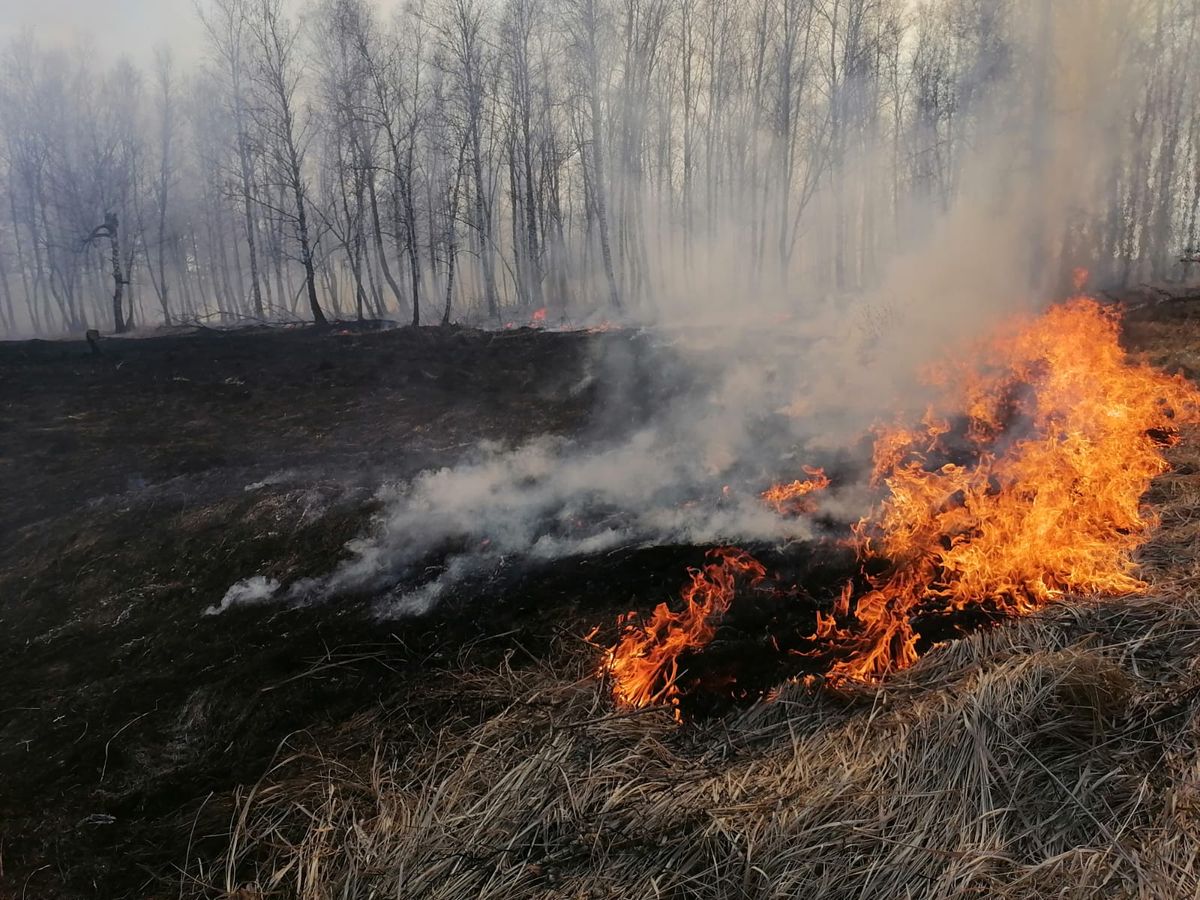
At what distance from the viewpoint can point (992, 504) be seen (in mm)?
5449

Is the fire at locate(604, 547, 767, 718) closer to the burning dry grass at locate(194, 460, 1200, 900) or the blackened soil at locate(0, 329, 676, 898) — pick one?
the burning dry grass at locate(194, 460, 1200, 900)

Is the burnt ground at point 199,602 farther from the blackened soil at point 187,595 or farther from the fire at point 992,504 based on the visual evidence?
the fire at point 992,504

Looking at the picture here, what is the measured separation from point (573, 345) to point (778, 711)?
12.5 meters

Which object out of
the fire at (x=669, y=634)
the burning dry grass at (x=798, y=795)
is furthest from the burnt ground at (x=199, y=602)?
the burning dry grass at (x=798, y=795)

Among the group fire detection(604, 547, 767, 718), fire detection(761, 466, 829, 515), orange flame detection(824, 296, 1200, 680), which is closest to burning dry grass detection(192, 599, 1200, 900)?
fire detection(604, 547, 767, 718)

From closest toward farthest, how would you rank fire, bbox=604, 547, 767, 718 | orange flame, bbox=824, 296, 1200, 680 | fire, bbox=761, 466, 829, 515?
fire, bbox=604, 547, 767, 718 → orange flame, bbox=824, 296, 1200, 680 → fire, bbox=761, 466, 829, 515

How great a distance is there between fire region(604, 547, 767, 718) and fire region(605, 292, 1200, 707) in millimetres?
11

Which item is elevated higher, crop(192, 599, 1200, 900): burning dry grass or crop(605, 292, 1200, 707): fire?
crop(605, 292, 1200, 707): fire

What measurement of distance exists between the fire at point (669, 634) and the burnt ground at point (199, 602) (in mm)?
257

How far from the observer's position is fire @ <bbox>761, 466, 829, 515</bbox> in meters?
6.12

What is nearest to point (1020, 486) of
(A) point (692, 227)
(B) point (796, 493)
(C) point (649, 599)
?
(B) point (796, 493)

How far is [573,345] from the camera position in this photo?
1517 cm

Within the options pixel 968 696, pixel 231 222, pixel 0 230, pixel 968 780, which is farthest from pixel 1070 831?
pixel 0 230

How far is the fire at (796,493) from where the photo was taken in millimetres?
6117
